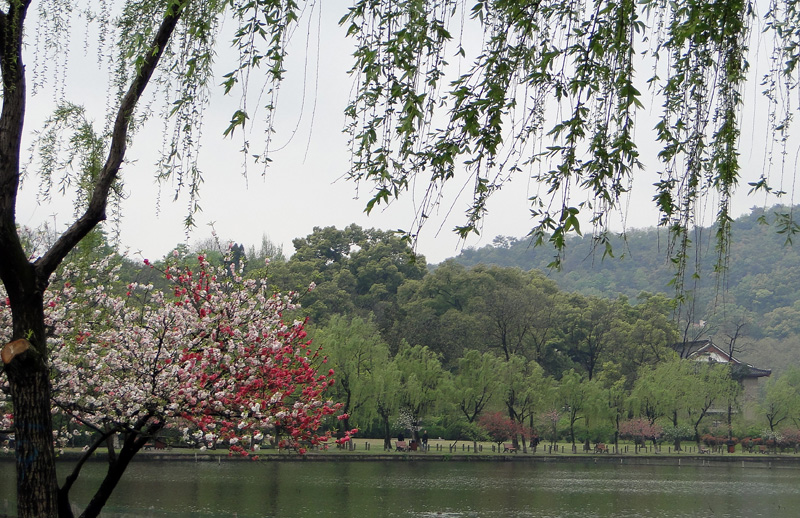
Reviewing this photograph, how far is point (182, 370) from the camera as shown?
8852 millimetres

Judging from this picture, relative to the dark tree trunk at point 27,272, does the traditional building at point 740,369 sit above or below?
below

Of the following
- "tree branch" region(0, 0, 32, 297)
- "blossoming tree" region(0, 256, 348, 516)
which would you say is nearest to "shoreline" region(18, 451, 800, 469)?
"blossoming tree" region(0, 256, 348, 516)

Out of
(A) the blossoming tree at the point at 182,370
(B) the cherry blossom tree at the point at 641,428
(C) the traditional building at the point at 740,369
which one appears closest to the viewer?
(A) the blossoming tree at the point at 182,370

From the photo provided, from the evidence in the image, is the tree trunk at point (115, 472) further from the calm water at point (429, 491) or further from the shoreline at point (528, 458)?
the shoreline at point (528, 458)

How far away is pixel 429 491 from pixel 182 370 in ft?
51.4

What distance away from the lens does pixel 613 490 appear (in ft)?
83.8

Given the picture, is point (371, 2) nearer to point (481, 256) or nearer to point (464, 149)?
point (464, 149)

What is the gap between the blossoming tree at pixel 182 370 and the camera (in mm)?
8695

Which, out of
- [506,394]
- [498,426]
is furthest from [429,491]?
[506,394]

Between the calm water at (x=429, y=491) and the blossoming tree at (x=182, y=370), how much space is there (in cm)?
273

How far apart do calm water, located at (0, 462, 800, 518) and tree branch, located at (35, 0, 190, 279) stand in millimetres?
7224

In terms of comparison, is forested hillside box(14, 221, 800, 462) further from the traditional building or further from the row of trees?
the traditional building

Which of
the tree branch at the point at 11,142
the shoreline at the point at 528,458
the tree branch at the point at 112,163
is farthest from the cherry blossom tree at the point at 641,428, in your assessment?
the tree branch at the point at 11,142

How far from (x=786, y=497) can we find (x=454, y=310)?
88.4 feet
